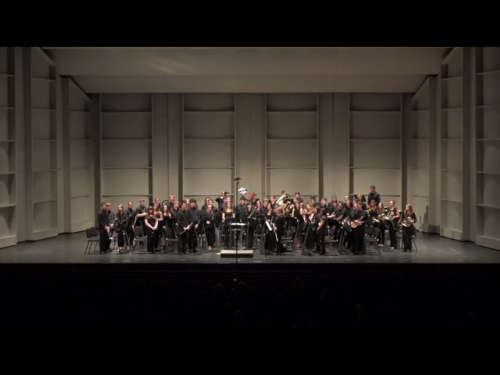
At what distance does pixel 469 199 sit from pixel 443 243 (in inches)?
50.4

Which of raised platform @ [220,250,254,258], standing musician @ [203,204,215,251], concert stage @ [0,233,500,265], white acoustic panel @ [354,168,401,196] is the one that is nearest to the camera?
concert stage @ [0,233,500,265]

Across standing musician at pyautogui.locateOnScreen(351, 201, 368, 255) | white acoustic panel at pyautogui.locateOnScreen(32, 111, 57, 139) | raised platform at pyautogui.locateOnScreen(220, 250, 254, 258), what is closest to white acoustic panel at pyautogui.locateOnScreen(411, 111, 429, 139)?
standing musician at pyautogui.locateOnScreen(351, 201, 368, 255)

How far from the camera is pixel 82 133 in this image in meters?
21.4

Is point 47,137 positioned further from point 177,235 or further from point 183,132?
point 177,235

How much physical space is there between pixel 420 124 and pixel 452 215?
3.18 m

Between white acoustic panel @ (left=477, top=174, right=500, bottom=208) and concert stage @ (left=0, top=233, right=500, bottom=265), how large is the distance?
3.51ft

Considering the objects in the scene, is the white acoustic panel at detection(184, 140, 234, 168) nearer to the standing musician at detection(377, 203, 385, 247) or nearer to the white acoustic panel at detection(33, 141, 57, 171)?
the white acoustic panel at detection(33, 141, 57, 171)

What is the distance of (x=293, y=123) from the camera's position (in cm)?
2216

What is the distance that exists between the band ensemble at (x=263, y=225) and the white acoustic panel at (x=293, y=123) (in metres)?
5.35

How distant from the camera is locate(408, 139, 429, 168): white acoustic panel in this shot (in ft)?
67.3

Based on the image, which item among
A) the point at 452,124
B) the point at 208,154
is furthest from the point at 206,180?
the point at 452,124

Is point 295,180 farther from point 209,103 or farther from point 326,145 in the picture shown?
point 209,103

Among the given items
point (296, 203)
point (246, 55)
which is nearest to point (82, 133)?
point (246, 55)

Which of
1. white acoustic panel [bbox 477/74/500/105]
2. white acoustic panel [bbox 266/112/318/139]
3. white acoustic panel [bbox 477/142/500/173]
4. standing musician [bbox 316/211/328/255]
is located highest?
white acoustic panel [bbox 477/74/500/105]
